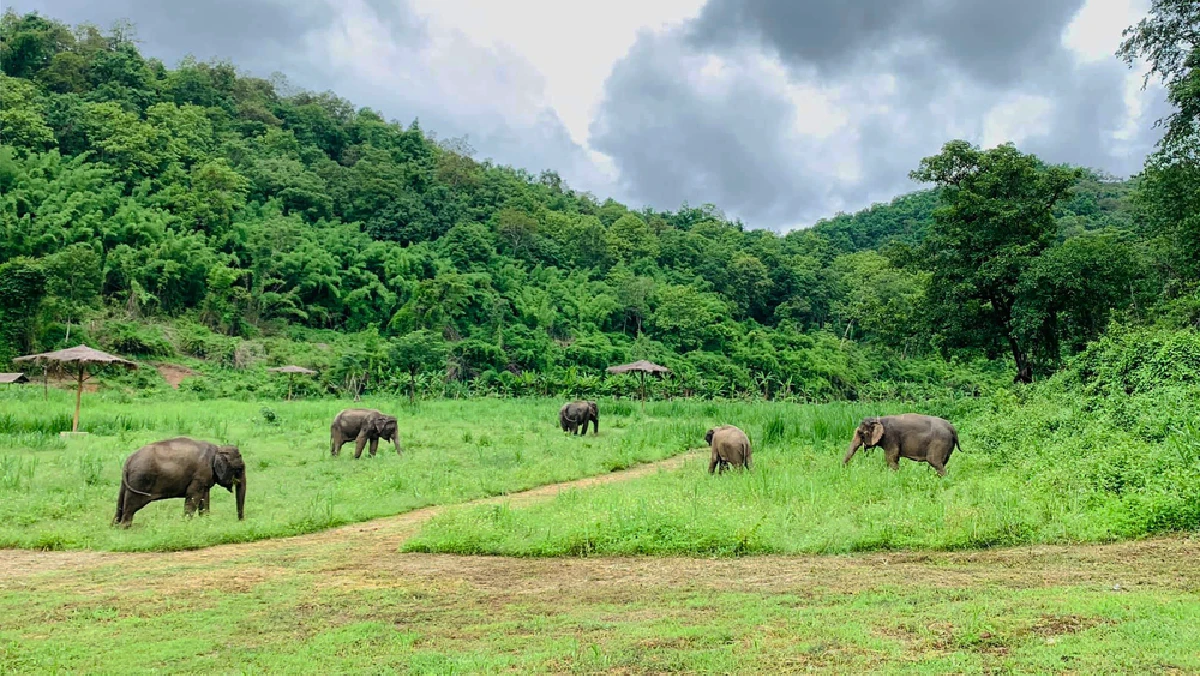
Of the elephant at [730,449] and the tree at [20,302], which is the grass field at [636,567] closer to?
the elephant at [730,449]

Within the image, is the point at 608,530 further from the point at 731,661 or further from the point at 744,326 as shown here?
the point at 744,326

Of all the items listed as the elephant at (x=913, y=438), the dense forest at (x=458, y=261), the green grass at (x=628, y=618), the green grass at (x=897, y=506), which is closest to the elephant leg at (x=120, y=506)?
the green grass at (x=628, y=618)

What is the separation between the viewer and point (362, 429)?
18.9 metres

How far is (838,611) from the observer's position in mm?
6004

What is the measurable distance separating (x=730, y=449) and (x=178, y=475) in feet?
31.3

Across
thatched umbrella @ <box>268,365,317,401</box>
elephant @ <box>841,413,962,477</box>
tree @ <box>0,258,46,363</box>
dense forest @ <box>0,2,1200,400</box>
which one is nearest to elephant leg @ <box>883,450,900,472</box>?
elephant @ <box>841,413,962,477</box>

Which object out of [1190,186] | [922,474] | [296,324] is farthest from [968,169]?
[296,324]

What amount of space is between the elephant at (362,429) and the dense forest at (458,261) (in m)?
19.2

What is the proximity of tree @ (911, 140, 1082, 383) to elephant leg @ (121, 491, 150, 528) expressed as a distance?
24203 mm

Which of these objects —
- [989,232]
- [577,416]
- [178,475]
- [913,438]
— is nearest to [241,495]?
A: [178,475]

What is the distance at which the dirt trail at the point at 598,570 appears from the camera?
23.1ft

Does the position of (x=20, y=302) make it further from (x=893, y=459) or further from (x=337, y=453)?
(x=893, y=459)

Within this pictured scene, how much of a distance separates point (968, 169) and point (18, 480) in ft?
92.0

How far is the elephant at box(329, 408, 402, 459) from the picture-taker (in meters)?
18.9
